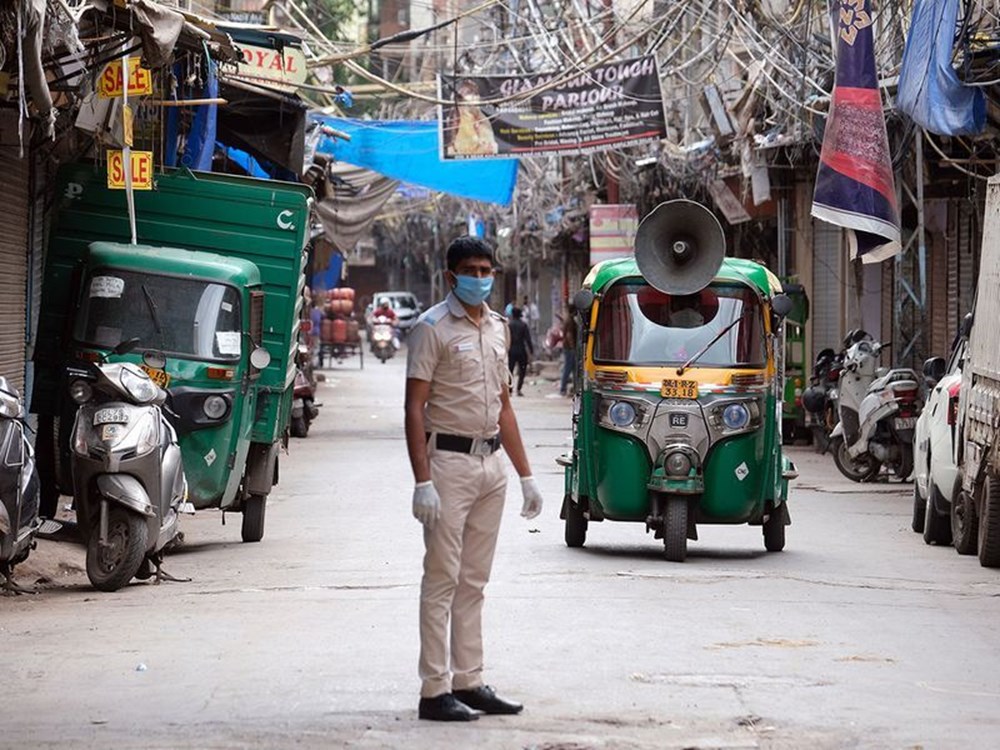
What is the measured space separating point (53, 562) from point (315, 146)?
13091 millimetres

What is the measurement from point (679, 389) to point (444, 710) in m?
5.84

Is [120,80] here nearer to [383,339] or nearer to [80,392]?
[80,392]

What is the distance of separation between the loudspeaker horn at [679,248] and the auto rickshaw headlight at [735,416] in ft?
2.64

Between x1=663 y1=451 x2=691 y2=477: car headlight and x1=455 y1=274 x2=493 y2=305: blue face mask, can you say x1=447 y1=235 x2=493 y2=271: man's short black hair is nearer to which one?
x1=455 y1=274 x2=493 y2=305: blue face mask

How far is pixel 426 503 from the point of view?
687 cm

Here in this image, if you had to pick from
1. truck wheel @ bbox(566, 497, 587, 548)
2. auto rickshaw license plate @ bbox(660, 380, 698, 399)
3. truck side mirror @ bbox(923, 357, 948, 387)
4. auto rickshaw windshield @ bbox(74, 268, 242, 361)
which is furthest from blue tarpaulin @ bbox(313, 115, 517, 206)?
auto rickshaw license plate @ bbox(660, 380, 698, 399)

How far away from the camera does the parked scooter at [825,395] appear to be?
22250 millimetres

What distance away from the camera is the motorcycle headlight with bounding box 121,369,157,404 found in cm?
1141

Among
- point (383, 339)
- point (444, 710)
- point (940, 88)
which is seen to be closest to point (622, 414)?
point (940, 88)

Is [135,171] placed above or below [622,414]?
above

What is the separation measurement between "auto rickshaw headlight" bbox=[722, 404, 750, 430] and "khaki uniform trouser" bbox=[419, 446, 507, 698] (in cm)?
543

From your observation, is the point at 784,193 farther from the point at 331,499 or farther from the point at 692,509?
the point at 692,509

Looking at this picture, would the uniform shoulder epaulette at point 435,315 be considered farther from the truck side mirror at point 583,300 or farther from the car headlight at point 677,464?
the truck side mirror at point 583,300

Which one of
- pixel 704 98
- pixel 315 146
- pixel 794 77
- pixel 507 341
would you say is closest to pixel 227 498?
pixel 507 341
